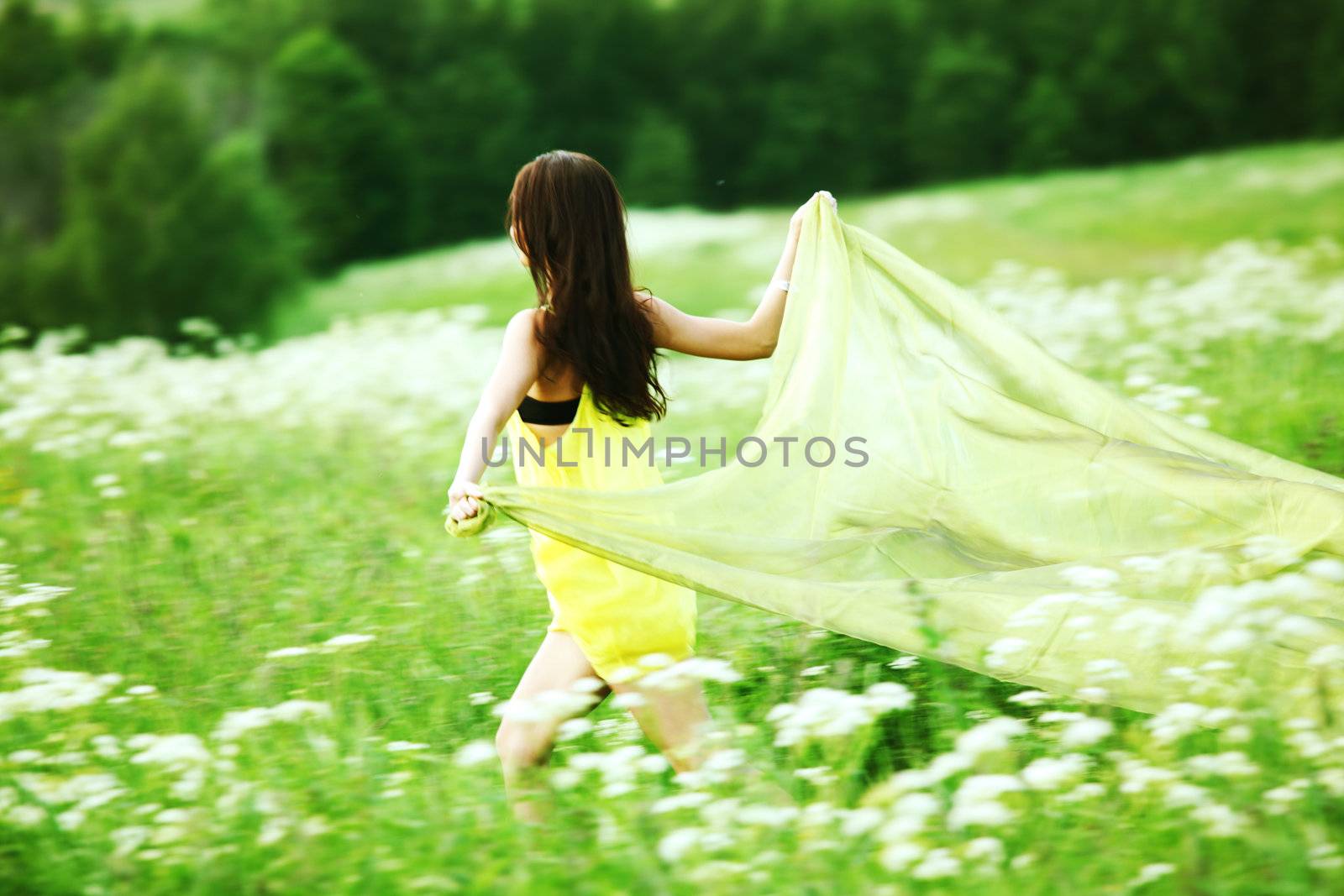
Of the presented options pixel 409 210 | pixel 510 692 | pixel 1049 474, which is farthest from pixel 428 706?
pixel 409 210

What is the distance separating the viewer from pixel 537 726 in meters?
3.30

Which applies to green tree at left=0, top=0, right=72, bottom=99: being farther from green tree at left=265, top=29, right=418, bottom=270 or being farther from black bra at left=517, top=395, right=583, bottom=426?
black bra at left=517, top=395, right=583, bottom=426

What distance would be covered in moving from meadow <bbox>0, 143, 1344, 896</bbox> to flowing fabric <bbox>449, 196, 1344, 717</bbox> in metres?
0.16

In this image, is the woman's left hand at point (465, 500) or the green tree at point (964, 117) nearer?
the woman's left hand at point (465, 500)

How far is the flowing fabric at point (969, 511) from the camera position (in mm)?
3338

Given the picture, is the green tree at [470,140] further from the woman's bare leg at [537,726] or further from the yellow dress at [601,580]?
the woman's bare leg at [537,726]

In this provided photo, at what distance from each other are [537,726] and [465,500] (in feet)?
1.96

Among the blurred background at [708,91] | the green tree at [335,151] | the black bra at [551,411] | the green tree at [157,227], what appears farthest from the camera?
the blurred background at [708,91]

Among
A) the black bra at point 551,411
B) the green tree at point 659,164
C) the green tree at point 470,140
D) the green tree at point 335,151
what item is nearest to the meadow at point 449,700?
the black bra at point 551,411

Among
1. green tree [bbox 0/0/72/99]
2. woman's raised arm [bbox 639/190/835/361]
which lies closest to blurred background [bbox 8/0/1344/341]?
green tree [bbox 0/0/72/99]

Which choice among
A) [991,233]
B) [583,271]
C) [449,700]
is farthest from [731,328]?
[991,233]

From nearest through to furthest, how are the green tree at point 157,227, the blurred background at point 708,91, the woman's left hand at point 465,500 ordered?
the woman's left hand at point 465,500
the green tree at point 157,227
the blurred background at point 708,91

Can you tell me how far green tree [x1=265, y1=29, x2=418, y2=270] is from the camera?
15820mm

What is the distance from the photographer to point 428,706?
4.17 m
